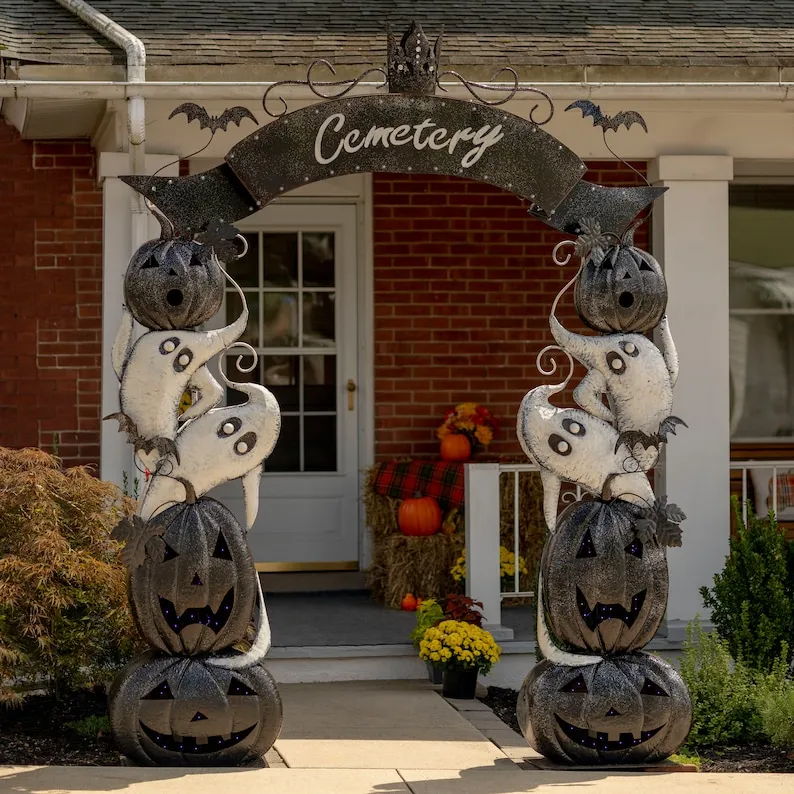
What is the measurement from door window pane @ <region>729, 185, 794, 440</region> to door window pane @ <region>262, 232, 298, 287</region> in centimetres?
317

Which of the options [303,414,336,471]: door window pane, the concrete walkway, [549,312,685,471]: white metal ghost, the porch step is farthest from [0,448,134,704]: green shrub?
[303,414,336,471]: door window pane

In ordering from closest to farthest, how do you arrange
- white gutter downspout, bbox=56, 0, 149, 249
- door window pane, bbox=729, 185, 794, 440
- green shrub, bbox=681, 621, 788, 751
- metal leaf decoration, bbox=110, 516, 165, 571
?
metal leaf decoration, bbox=110, 516, 165, 571 → green shrub, bbox=681, 621, 788, 751 → white gutter downspout, bbox=56, 0, 149, 249 → door window pane, bbox=729, 185, 794, 440

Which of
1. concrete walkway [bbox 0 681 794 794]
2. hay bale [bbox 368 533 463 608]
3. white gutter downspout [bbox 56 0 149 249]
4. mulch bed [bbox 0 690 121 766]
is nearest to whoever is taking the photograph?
concrete walkway [bbox 0 681 794 794]

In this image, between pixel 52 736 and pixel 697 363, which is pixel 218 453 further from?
pixel 697 363

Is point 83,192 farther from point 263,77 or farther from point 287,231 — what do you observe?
point 263,77

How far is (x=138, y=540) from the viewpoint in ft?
16.7

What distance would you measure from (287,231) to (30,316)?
1.83 metres

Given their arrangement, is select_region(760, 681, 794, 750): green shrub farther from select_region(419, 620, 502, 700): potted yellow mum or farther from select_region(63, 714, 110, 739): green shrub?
select_region(63, 714, 110, 739): green shrub

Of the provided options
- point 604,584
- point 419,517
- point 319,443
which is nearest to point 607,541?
point 604,584

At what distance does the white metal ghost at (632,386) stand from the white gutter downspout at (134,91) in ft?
8.59

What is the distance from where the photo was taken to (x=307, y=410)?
952 cm

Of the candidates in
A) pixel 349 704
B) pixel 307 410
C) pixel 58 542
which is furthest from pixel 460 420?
pixel 58 542

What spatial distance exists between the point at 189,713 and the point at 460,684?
7.61ft

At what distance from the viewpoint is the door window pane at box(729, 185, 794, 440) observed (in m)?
9.80
